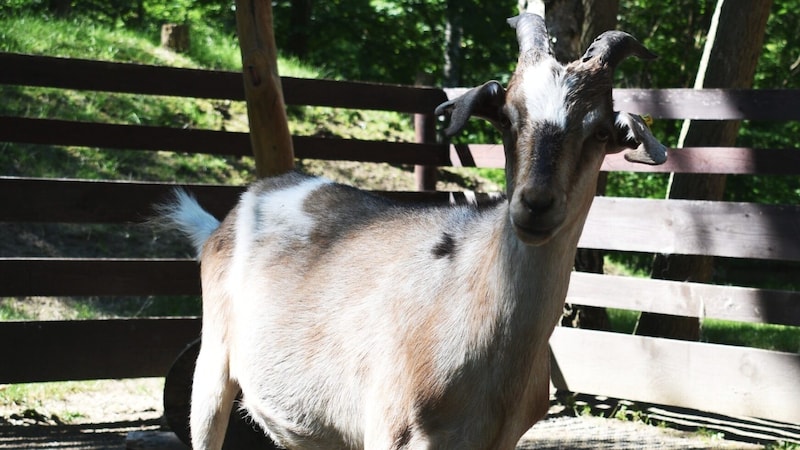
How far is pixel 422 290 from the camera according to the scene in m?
3.17

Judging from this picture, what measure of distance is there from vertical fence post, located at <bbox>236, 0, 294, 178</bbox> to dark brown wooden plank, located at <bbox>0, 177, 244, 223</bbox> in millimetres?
641

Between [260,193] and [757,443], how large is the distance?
3.35 metres

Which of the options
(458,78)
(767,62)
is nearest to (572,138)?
(458,78)

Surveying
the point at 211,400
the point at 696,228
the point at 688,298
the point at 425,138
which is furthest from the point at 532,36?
the point at 425,138

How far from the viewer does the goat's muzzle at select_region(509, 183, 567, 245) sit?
2.54 metres

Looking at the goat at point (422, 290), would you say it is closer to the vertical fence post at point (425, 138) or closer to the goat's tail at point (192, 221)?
the goat's tail at point (192, 221)

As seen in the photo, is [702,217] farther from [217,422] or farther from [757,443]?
[217,422]

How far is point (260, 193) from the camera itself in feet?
13.9

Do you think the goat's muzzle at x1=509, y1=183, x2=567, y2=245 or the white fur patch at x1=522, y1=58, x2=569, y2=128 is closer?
the goat's muzzle at x1=509, y1=183, x2=567, y2=245

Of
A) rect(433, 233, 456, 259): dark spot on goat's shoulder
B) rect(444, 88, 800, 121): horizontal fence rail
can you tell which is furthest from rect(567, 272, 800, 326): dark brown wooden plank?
rect(433, 233, 456, 259): dark spot on goat's shoulder

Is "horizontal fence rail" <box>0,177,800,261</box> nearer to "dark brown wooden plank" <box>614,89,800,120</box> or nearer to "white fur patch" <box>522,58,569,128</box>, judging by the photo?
"dark brown wooden plank" <box>614,89,800,120</box>

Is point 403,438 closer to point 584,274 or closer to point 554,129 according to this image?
point 554,129

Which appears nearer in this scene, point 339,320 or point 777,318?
point 339,320

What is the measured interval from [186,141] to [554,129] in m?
3.80
